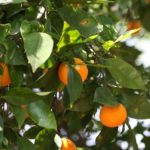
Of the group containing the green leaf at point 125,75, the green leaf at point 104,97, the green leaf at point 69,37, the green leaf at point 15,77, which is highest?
the green leaf at point 69,37

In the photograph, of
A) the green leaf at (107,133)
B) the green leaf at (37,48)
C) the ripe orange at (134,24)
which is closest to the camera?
the green leaf at (37,48)

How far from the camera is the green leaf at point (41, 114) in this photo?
Answer: 1002 millimetres

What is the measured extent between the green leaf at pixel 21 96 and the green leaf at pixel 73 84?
7 cm

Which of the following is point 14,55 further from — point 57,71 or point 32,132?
point 32,132

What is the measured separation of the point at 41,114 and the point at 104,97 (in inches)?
7.3

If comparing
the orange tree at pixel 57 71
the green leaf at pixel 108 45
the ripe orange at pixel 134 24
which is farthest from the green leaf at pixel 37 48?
the ripe orange at pixel 134 24

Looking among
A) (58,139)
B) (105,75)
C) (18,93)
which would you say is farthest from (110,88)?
(18,93)

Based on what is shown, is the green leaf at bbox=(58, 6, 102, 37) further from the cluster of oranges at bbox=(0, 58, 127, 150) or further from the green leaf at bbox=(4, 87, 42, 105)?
the green leaf at bbox=(4, 87, 42, 105)

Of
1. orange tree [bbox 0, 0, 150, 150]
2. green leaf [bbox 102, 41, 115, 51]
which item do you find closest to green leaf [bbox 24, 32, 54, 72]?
orange tree [bbox 0, 0, 150, 150]

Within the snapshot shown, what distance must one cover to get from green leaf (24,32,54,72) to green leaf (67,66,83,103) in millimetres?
135

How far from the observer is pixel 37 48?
893 millimetres

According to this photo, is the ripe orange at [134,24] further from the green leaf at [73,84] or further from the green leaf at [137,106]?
the green leaf at [73,84]

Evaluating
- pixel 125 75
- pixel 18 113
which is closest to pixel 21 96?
pixel 18 113

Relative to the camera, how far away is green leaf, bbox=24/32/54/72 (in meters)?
0.87
